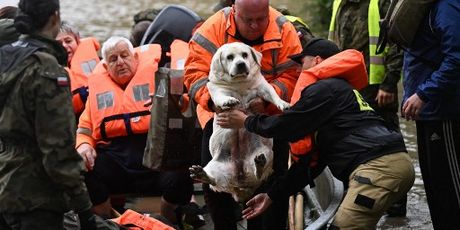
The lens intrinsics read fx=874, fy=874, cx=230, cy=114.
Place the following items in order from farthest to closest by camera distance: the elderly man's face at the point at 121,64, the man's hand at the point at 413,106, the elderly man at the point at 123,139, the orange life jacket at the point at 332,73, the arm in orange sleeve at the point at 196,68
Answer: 1. the elderly man's face at the point at 121,64
2. the elderly man at the point at 123,139
3. the arm in orange sleeve at the point at 196,68
4. the man's hand at the point at 413,106
5. the orange life jacket at the point at 332,73

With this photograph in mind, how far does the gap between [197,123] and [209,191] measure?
2.97 ft

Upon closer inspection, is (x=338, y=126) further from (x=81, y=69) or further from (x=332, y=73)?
(x=81, y=69)

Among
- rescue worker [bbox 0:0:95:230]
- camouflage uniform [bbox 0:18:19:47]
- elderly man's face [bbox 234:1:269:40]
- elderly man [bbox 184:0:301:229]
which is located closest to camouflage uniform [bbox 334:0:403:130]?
elderly man [bbox 184:0:301:229]

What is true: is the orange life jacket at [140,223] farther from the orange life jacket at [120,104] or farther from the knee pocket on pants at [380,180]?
the knee pocket on pants at [380,180]

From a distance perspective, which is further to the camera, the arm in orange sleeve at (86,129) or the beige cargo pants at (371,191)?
the arm in orange sleeve at (86,129)

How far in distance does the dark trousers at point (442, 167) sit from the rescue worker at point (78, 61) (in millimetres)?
3086

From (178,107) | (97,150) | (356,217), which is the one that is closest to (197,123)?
(178,107)

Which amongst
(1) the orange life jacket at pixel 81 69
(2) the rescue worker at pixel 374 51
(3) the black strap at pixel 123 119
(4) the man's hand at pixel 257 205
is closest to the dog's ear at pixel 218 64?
(4) the man's hand at pixel 257 205

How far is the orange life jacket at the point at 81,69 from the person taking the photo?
7410mm

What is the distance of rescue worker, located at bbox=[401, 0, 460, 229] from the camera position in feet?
17.1

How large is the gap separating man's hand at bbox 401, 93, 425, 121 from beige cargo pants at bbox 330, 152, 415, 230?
453 mm

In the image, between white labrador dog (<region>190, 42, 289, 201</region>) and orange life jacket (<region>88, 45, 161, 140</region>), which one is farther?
orange life jacket (<region>88, 45, 161, 140</region>)

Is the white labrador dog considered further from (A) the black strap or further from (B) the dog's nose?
(A) the black strap

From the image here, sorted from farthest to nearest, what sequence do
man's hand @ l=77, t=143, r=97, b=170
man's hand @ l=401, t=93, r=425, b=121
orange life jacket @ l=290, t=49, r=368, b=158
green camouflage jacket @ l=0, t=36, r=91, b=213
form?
man's hand @ l=77, t=143, r=97, b=170 → man's hand @ l=401, t=93, r=425, b=121 → orange life jacket @ l=290, t=49, r=368, b=158 → green camouflage jacket @ l=0, t=36, r=91, b=213
